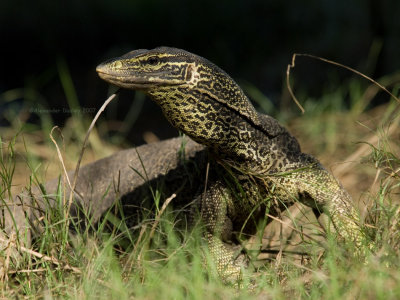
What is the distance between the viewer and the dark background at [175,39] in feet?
32.7

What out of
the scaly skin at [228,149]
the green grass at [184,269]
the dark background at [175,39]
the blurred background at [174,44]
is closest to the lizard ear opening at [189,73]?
the scaly skin at [228,149]

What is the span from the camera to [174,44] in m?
10.5

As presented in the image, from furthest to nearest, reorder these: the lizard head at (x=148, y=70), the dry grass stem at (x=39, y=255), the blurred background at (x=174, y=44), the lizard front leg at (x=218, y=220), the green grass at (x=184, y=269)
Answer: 1. the blurred background at (x=174, y=44)
2. the lizard front leg at (x=218, y=220)
3. the lizard head at (x=148, y=70)
4. the dry grass stem at (x=39, y=255)
5. the green grass at (x=184, y=269)

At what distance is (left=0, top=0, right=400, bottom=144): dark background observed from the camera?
9953mm

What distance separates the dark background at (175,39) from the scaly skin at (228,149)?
479cm

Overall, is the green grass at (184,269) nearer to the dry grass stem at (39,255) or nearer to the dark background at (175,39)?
the dry grass stem at (39,255)

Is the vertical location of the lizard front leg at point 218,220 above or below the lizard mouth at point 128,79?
below

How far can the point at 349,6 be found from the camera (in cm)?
1081

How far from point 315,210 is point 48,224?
Answer: 5.46ft

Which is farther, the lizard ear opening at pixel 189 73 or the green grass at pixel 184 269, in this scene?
the lizard ear opening at pixel 189 73

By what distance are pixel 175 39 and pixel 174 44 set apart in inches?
5.0

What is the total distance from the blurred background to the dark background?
0.06ft

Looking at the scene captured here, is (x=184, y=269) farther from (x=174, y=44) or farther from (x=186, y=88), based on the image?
(x=174, y=44)

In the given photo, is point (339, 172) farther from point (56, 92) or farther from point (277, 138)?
point (56, 92)
